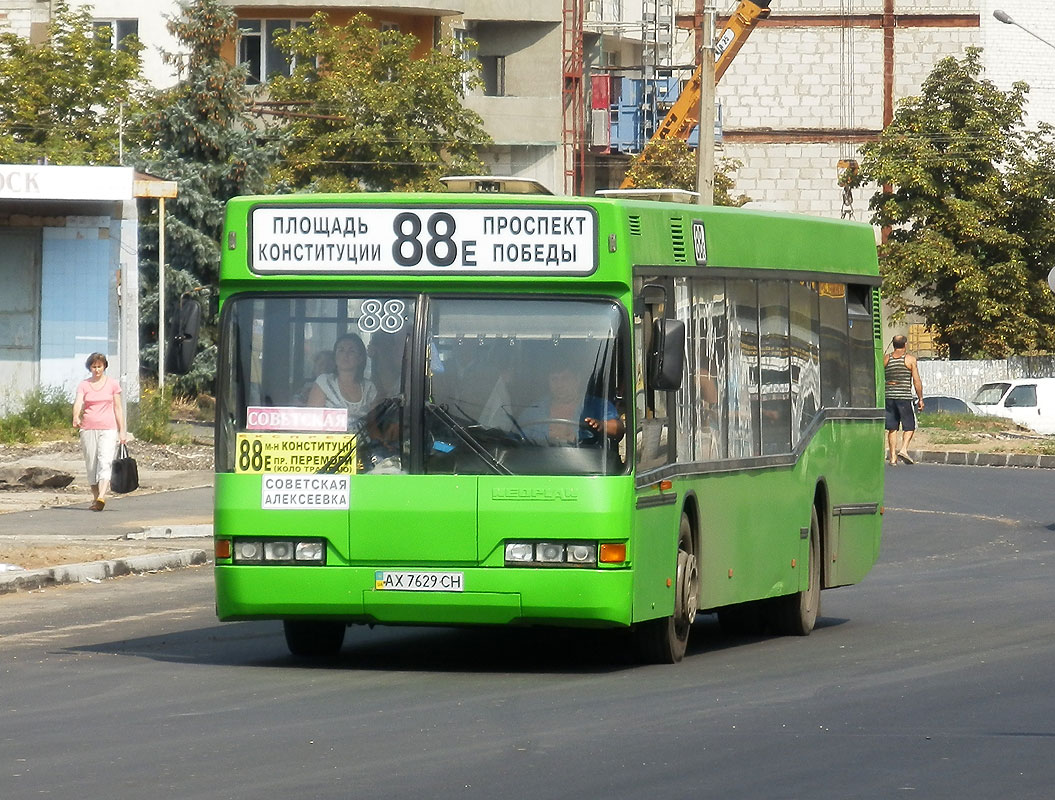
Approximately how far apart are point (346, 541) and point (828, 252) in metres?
4.89

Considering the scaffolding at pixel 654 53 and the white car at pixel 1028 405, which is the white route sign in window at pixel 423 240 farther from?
the scaffolding at pixel 654 53

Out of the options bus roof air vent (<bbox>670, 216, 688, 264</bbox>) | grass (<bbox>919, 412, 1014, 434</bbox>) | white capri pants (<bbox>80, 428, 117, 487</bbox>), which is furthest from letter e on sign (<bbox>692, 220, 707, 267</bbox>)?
grass (<bbox>919, 412, 1014, 434</bbox>)

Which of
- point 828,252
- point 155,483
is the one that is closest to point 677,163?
point 155,483

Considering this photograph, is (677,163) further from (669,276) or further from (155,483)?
(669,276)

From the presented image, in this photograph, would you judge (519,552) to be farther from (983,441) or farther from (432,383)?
(983,441)

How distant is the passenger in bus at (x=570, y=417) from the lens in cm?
1123

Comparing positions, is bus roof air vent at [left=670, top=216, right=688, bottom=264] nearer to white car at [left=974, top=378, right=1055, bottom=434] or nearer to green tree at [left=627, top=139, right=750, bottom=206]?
white car at [left=974, top=378, right=1055, bottom=434]

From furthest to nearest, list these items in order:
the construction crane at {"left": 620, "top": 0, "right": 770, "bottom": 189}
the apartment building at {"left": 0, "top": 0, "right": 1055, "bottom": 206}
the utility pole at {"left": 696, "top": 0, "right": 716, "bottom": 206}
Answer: the construction crane at {"left": 620, "top": 0, "right": 770, "bottom": 189} → the apartment building at {"left": 0, "top": 0, "right": 1055, "bottom": 206} → the utility pole at {"left": 696, "top": 0, "right": 716, "bottom": 206}

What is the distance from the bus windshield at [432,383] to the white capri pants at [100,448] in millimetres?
12178

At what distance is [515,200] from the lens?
1155cm

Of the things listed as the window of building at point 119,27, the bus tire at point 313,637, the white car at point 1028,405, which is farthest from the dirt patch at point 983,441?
the window of building at point 119,27

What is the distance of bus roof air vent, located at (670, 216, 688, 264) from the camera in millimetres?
12172

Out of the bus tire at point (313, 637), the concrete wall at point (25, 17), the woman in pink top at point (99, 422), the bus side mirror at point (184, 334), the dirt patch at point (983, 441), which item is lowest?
the bus tire at point (313, 637)

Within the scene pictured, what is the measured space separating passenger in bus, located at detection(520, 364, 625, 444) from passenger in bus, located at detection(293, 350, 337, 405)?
1.07 metres
